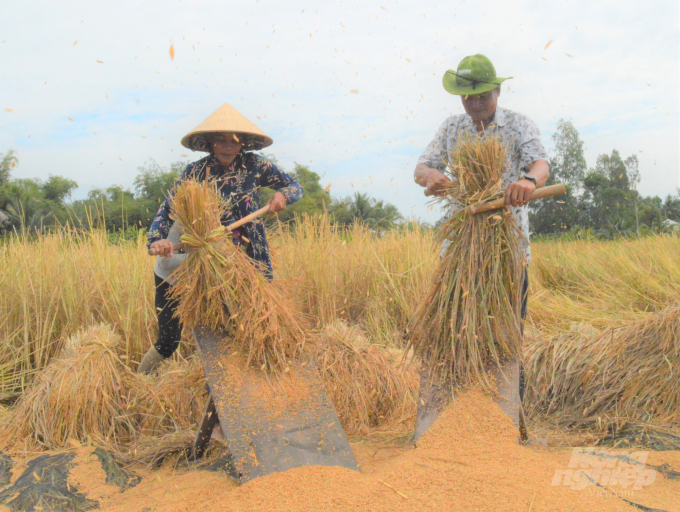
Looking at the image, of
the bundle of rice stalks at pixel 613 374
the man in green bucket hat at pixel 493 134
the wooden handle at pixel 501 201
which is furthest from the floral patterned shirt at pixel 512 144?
the bundle of rice stalks at pixel 613 374

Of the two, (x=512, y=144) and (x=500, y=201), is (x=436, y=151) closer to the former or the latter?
(x=512, y=144)

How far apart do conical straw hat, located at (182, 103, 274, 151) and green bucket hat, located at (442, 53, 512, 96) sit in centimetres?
116

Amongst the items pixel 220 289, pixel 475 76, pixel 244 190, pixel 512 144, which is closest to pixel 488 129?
pixel 512 144

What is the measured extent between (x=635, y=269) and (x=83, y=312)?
567cm

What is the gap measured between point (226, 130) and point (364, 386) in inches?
71.3

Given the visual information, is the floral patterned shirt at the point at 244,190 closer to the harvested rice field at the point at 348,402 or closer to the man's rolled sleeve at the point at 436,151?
the harvested rice field at the point at 348,402

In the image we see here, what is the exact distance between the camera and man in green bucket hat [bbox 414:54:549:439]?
246 centimetres

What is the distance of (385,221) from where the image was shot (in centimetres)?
666

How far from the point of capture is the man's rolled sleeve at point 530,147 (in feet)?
8.46

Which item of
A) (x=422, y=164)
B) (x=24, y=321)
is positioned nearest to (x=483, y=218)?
(x=422, y=164)

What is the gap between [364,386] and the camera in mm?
3225

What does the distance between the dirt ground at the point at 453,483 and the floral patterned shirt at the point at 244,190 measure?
1206 mm

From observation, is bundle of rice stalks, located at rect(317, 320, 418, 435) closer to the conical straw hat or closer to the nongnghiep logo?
the nongnghiep logo

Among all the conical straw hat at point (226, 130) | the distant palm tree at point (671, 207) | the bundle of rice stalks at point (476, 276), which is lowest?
the distant palm tree at point (671, 207)
